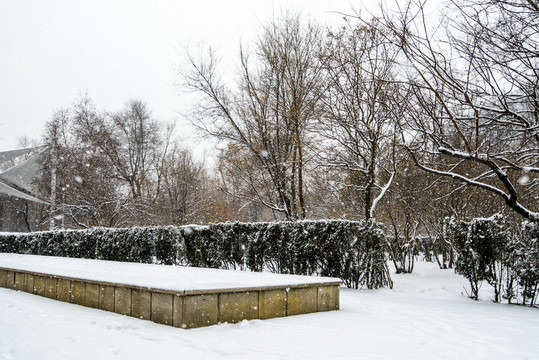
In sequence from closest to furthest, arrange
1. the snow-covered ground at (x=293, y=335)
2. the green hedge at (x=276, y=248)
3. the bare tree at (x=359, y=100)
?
1. the snow-covered ground at (x=293, y=335)
2. the green hedge at (x=276, y=248)
3. the bare tree at (x=359, y=100)

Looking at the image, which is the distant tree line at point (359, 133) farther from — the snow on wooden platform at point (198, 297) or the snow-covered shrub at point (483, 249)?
the snow on wooden platform at point (198, 297)

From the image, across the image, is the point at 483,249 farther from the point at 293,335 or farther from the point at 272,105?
the point at 272,105

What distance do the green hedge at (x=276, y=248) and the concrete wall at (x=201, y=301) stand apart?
2.61 meters

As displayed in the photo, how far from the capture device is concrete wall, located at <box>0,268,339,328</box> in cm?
442

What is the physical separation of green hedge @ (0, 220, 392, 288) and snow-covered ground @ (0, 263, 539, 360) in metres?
2.23

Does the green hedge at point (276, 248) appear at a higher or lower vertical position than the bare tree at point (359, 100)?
lower

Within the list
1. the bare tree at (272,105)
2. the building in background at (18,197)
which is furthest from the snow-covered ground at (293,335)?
the building in background at (18,197)

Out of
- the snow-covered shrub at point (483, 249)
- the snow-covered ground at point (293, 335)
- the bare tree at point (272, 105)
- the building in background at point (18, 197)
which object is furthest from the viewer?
the building in background at point (18, 197)

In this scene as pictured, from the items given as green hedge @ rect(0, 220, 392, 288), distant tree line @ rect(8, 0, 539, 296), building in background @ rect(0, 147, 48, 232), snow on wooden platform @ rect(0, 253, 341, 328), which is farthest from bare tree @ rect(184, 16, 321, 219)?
building in background @ rect(0, 147, 48, 232)

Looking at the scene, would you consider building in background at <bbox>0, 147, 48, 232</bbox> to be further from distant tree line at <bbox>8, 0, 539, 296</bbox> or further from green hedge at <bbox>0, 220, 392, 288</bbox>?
green hedge at <bbox>0, 220, 392, 288</bbox>

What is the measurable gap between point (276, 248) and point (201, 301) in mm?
4783

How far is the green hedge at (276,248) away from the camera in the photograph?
834cm

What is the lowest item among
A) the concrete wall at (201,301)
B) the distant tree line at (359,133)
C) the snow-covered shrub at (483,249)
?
the concrete wall at (201,301)

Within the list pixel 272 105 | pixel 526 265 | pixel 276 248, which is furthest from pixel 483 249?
pixel 272 105
